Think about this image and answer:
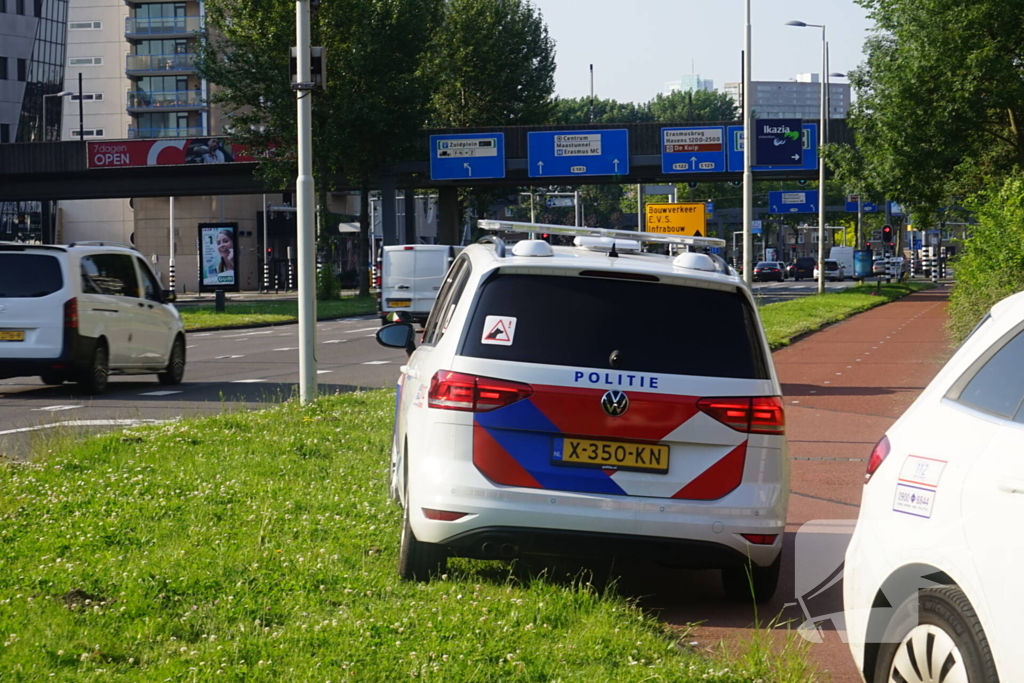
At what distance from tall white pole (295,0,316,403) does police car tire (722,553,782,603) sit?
8463mm

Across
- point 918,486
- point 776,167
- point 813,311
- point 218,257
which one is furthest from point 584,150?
point 918,486

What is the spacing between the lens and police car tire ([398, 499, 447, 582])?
250 inches

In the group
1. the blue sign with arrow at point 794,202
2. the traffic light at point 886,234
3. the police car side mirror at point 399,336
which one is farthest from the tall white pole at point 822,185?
the blue sign with arrow at point 794,202

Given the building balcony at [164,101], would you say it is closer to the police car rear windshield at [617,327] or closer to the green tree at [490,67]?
the green tree at [490,67]

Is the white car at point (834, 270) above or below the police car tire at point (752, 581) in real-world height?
above

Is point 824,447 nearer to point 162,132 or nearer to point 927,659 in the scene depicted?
point 927,659

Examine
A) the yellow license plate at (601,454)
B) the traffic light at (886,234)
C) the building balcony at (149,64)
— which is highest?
the building balcony at (149,64)

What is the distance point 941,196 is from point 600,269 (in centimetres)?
3054

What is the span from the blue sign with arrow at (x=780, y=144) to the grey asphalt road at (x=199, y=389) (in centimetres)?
2950

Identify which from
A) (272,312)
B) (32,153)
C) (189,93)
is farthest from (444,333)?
(189,93)

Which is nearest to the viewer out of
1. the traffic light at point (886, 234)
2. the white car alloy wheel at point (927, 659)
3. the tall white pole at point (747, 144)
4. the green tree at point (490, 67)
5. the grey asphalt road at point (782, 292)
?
the white car alloy wheel at point (927, 659)

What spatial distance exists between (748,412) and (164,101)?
302ft

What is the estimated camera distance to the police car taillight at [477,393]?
6098mm

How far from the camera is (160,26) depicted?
9325 cm
